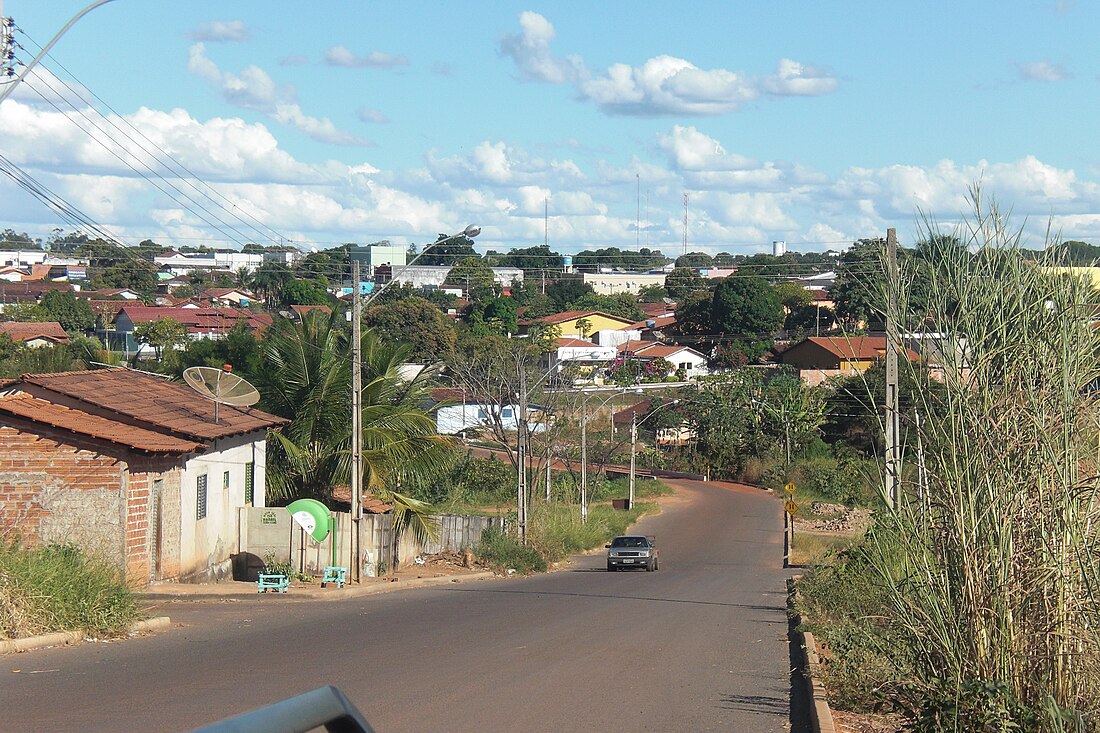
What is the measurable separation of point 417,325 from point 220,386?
192 feet

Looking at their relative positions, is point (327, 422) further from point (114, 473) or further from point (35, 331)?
point (35, 331)

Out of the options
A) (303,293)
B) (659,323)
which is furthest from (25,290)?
(659,323)

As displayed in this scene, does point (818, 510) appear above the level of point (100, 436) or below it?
below

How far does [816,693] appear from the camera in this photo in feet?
36.1

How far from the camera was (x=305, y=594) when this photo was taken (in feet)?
73.6

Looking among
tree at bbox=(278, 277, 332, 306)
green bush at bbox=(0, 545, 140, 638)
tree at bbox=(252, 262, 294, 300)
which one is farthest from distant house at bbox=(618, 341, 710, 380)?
green bush at bbox=(0, 545, 140, 638)

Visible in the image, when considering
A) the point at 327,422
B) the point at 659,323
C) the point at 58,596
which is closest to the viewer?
the point at 58,596

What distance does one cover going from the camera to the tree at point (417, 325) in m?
81.4

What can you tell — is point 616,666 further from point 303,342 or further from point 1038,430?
point 303,342

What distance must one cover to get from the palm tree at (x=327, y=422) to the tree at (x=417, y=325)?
4909 centimetres

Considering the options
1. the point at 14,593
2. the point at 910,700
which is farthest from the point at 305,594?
the point at 910,700

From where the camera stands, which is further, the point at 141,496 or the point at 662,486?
the point at 662,486

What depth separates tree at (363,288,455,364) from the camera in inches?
3206

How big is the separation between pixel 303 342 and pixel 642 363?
2579 inches
